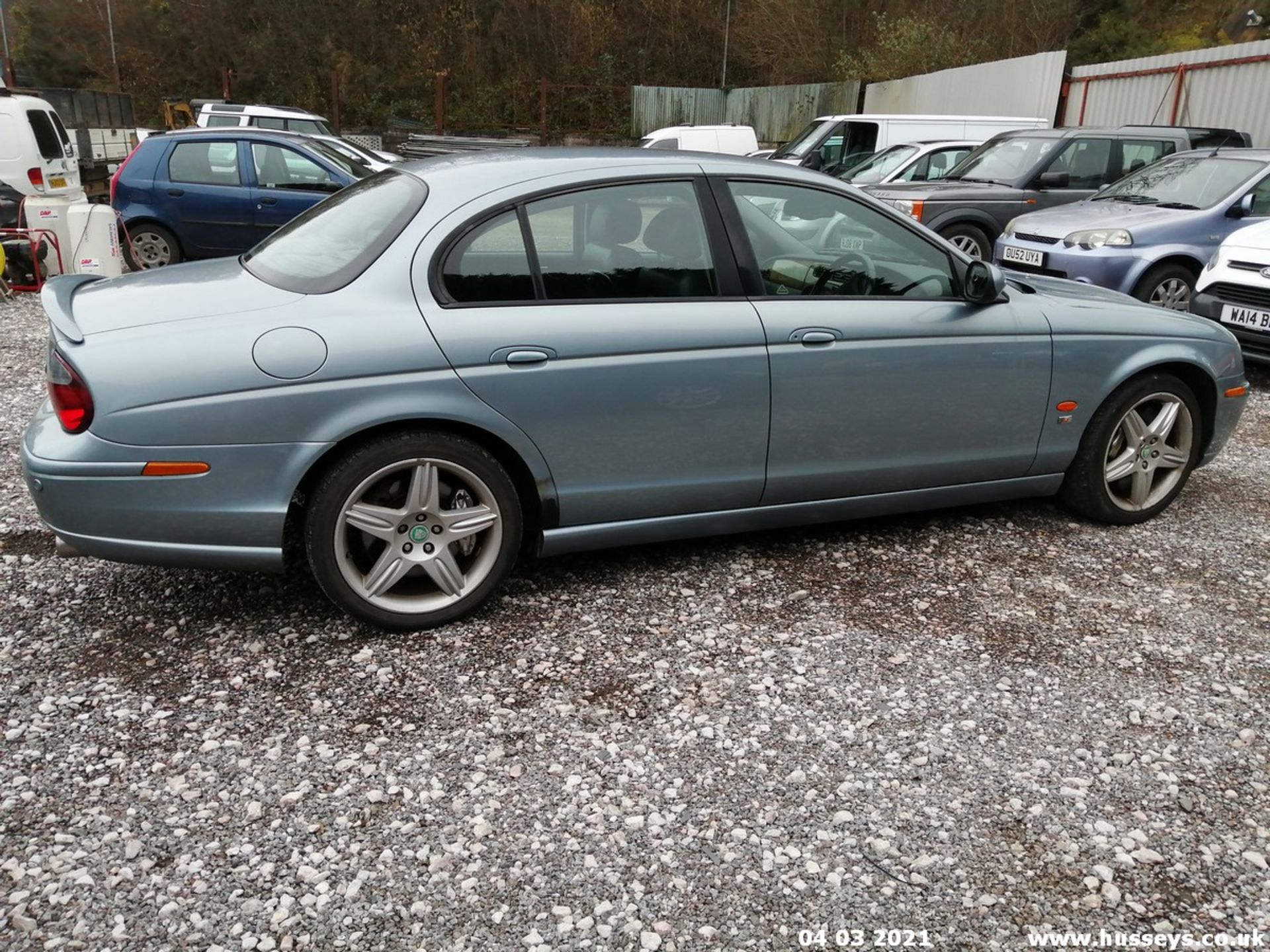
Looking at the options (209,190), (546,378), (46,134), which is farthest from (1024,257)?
(46,134)

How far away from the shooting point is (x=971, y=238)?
37.5ft

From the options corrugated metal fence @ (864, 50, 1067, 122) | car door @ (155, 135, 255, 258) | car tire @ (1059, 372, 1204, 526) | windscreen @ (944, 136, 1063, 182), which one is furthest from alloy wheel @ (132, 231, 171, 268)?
corrugated metal fence @ (864, 50, 1067, 122)

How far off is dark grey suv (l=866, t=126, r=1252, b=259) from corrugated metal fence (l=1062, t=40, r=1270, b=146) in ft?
7.75

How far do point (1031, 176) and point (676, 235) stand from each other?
921 centimetres

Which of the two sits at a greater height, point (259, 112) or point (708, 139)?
point (259, 112)

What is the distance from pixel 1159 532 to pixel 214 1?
44724 millimetres

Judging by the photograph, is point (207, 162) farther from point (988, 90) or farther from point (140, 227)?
point (988, 90)

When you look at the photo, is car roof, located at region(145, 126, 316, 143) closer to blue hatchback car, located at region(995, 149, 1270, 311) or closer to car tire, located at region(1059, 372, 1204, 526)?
blue hatchback car, located at region(995, 149, 1270, 311)

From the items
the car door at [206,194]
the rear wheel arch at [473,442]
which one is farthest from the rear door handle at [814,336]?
the car door at [206,194]

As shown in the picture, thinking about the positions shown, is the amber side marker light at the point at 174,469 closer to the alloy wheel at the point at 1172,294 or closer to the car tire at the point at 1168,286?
the car tire at the point at 1168,286

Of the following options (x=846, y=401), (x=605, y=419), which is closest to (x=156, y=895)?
(x=605, y=419)

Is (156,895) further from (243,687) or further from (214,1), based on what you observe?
(214,1)

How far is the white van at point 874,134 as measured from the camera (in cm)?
1567

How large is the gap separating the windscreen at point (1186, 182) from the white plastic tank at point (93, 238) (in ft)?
31.5
